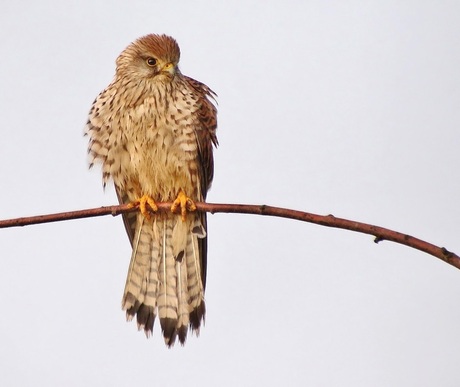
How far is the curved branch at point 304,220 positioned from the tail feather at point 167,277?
1.52m

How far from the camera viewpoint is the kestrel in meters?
5.57

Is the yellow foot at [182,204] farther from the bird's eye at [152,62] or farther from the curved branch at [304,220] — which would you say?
the curved branch at [304,220]

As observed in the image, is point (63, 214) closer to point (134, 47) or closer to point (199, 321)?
point (199, 321)

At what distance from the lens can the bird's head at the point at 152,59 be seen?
5961 millimetres

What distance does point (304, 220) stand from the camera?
Answer: 312 cm

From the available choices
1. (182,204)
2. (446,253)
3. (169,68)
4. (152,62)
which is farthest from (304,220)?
(152,62)

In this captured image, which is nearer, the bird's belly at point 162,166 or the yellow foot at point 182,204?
the yellow foot at point 182,204

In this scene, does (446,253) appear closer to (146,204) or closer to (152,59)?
(146,204)

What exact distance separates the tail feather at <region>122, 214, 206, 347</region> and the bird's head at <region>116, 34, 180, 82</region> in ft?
3.08

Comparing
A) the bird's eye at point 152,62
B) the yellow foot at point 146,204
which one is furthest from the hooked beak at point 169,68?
the yellow foot at point 146,204

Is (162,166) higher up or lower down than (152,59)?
lower down

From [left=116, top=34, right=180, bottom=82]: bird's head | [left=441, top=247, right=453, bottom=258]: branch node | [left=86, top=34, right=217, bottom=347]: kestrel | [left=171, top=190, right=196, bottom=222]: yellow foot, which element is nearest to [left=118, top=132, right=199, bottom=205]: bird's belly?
[left=86, top=34, right=217, bottom=347]: kestrel

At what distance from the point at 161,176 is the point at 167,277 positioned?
63 centimetres

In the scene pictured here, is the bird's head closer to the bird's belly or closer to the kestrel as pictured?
the kestrel
